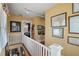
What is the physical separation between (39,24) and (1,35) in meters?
0.44

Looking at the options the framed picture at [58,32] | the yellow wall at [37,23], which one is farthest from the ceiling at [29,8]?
the framed picture at [58,32]

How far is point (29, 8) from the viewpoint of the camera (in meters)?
1.19

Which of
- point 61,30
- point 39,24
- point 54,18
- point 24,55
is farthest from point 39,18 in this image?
point 24,55

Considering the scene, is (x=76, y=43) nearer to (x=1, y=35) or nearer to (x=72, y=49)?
(x=72, y=49)

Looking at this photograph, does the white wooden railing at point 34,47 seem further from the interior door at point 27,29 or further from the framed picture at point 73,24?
the framed picture at point 73,24

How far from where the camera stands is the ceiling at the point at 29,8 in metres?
1.15

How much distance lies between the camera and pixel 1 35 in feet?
3.63

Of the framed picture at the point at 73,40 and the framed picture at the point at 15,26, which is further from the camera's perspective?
the framed picture at the point at 15,26

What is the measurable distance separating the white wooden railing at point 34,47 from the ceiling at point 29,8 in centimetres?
29

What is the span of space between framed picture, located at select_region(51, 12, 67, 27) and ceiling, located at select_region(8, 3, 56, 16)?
141 mm

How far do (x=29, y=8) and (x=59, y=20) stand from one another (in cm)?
37

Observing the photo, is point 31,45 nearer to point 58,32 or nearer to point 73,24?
point 58,32

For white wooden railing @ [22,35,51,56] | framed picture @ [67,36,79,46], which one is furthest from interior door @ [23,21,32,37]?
framed picture @ [67,36,79,46]

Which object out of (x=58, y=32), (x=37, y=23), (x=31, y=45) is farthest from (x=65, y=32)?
(x=31, y=45)
